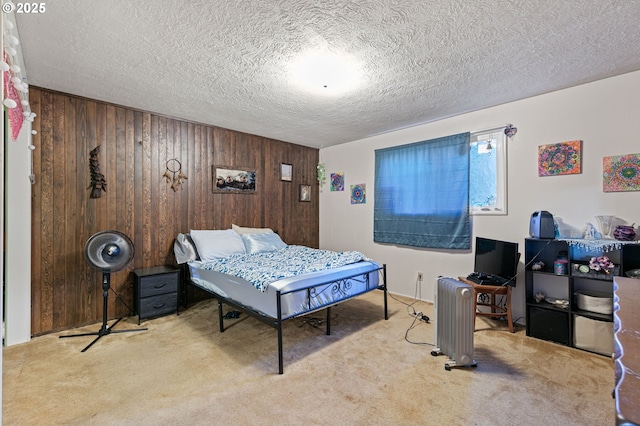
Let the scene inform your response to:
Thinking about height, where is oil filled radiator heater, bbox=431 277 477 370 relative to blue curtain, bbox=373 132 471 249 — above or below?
below

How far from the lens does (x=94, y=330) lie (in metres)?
2.95

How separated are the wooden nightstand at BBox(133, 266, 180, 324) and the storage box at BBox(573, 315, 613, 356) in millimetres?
4064

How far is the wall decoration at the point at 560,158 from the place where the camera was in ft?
9.05

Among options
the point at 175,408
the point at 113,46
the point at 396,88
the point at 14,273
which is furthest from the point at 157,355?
the point at 396,88

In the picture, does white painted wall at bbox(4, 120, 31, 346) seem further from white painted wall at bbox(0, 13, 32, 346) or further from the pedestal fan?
the pedestal fan

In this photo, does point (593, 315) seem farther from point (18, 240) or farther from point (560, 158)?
point (18, 240)

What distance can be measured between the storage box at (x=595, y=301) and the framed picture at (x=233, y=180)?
4.12 meters

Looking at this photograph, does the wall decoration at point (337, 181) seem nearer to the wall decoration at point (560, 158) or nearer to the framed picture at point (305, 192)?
the framed picture at point (305, 192)

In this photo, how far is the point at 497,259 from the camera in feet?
9.98

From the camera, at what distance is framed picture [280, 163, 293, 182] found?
493 cm

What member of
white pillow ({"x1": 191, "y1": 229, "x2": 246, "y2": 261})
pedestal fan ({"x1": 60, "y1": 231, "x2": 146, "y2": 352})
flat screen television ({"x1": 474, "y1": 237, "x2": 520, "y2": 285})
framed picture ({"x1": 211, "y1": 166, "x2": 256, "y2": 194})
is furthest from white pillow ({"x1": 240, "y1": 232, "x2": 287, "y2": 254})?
flat screen television ({"x1": 474, "y1": 237, "x2": 520, "y2": 285})

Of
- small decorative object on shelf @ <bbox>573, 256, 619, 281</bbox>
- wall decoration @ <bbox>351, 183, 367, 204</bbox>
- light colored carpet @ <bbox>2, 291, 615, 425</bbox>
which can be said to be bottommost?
light colored carpet @ <bbox>2, 291, 615, 425</bbox>

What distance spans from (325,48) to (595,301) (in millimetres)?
3144

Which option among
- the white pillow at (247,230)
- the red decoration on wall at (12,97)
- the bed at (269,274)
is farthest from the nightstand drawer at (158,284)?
the red decoration on wall at (12,97)
